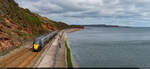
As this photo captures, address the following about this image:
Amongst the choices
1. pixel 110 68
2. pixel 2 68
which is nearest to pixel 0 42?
pixel 2 68

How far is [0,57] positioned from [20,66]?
7222mm

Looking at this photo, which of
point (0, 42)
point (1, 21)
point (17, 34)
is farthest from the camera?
point (17, 34)

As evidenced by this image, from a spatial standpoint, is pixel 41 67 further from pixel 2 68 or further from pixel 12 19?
pixel 12 19

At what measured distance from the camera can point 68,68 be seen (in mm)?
20125

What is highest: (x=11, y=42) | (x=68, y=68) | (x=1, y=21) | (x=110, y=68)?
(x=1, y=21)

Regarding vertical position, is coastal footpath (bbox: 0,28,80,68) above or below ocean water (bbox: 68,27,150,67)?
above

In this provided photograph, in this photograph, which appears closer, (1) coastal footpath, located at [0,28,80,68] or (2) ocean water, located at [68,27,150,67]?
(1) coastal footpath, located at [0,28,80,68]

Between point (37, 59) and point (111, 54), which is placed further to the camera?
point (111, 54)

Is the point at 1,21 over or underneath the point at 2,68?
over

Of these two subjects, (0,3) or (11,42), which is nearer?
(11,42)

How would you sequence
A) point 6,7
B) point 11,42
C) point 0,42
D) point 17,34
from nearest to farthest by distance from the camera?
point 0,42
point 11,42
point 17,34
point 6,7

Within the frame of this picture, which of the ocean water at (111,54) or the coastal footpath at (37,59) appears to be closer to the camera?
the coastal footpath at (37,59)

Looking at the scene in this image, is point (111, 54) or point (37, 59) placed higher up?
point (37, 59)

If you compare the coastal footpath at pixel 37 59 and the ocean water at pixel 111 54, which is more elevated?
the coastal footpath at pixel 37 59
